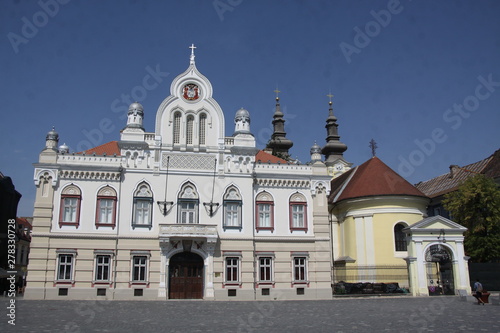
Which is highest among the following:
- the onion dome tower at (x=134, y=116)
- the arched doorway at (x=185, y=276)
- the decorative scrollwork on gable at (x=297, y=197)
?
the onion dome tower at (x=134, y=116)

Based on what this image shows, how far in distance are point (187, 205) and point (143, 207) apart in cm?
287

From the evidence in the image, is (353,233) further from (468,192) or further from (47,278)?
(47,278)

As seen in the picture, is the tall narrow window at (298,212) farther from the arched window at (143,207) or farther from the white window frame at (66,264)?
the white window frame at (66,264)

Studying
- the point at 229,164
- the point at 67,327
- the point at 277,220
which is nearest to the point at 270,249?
the point at 277,220

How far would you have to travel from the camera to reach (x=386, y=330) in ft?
47.3

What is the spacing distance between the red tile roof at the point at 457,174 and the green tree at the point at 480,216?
30.6ft

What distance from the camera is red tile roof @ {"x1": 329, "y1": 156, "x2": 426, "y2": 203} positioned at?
3856 centimetres

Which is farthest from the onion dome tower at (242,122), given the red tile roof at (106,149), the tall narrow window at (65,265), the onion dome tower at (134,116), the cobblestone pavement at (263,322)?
the cobblestone pavement at (263,322)

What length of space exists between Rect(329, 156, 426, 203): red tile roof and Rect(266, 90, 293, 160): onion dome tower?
73.5 ft

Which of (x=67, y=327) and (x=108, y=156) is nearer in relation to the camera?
(x=67, y=327)

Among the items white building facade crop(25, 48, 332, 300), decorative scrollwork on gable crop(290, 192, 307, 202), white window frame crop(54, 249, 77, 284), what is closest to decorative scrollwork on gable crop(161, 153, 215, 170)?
white building facade crop(25, 48, 332, 300)

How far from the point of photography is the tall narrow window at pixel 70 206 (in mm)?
31570

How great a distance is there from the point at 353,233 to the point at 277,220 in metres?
7.69

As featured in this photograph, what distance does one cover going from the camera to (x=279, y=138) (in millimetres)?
68625
